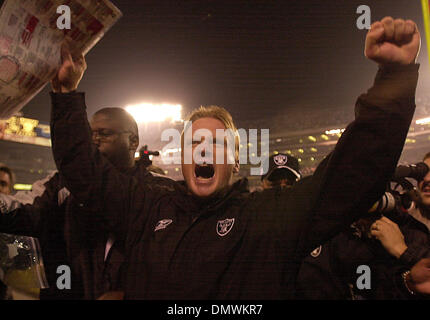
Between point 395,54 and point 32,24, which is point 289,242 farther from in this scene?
point 32,24

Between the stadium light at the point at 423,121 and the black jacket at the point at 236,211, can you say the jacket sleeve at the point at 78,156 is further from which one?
the stadium light at the point at 423,121

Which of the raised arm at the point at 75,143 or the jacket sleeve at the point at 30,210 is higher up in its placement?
the raised arm at the point at 75,143

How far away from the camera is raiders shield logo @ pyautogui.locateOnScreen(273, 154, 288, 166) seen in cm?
291

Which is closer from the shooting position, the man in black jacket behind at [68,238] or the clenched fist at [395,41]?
the clenched fist at [395,41]

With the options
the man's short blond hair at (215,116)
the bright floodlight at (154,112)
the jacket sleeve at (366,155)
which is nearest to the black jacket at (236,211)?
the jacket sleeve at (366,155)

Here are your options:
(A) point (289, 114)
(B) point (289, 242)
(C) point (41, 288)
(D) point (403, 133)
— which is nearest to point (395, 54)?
(D) point (403, 133)

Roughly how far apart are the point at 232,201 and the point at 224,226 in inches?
5.6

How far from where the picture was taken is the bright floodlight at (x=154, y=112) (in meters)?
19.0

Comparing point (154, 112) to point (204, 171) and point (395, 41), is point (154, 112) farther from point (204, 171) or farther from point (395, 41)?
point (395, 41)

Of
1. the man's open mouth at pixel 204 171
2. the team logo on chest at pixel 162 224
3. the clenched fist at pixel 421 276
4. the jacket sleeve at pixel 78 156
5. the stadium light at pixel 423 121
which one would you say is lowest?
the stadium light at pixel 423 121

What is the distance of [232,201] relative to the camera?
1476 mm

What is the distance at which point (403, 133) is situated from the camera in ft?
3.39

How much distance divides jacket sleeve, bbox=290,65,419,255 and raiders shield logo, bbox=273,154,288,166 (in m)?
1.72

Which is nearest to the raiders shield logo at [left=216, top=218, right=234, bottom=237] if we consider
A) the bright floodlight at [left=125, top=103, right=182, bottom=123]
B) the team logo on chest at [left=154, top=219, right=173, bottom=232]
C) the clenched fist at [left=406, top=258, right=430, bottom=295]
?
the team logo on chest at [left=154, top=219, right=173, bottom=232]
